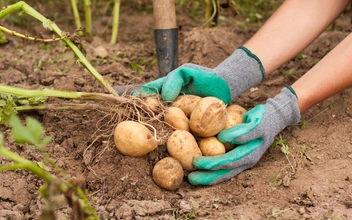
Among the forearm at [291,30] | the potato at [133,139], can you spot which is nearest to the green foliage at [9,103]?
the potato at [133,139]

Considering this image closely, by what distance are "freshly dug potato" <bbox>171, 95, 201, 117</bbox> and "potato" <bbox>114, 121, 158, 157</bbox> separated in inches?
10.1

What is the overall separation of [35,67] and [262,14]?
1.82 m

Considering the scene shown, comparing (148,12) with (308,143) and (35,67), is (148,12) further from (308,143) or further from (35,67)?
(308,143)

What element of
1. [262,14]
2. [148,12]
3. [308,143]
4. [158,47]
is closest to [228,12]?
[262,14]

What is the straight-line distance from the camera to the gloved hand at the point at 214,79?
6.50 ft

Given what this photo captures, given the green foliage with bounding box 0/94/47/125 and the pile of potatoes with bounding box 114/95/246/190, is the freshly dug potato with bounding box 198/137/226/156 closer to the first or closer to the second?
the pile of potatoes with bounding box 114/95/246/190

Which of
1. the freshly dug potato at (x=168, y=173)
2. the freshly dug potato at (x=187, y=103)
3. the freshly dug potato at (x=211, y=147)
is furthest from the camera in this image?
the freshly dug potato at (x=187, y=103)

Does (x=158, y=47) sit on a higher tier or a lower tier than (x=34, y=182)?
higher

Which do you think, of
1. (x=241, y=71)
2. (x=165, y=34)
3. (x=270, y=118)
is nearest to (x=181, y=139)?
(x=270, y=118)

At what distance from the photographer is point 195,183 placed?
176 cm

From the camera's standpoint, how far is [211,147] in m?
1.79

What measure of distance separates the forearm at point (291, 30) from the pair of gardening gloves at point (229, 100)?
0.07m

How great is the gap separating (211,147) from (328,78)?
21.9 inches

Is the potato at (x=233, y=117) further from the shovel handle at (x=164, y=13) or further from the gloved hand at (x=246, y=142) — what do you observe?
the shovel handle at (x=164, y=13)
